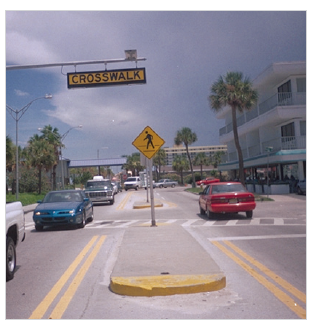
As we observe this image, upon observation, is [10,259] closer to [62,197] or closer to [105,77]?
[105,77]

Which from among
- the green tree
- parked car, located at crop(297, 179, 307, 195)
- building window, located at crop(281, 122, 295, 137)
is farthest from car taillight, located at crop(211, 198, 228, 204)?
the green tree

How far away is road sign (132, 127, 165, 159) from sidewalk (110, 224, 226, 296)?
377 centimetres

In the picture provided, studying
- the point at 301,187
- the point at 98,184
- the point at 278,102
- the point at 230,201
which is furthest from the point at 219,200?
the point at 278,102

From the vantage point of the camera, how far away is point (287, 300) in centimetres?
580

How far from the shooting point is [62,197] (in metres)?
16.1

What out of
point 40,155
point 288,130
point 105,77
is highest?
point 288,130

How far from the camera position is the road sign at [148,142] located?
43.8 ft

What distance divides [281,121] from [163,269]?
30.7 m

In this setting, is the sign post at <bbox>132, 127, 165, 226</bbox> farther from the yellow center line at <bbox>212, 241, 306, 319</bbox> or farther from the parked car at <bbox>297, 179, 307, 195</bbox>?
the parked car at <bbox>297, 179, 307, 195</bbox>

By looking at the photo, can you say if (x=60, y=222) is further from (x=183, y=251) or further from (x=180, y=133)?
(x=180, y=133)

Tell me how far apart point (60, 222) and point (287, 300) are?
10.2 meters

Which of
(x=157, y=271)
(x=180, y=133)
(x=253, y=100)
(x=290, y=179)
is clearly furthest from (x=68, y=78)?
(x=180, y=133)

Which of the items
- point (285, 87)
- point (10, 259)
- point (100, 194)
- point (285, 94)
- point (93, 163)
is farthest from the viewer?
point (93, 163)

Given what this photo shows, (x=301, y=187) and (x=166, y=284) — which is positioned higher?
(x=301, y=187)
